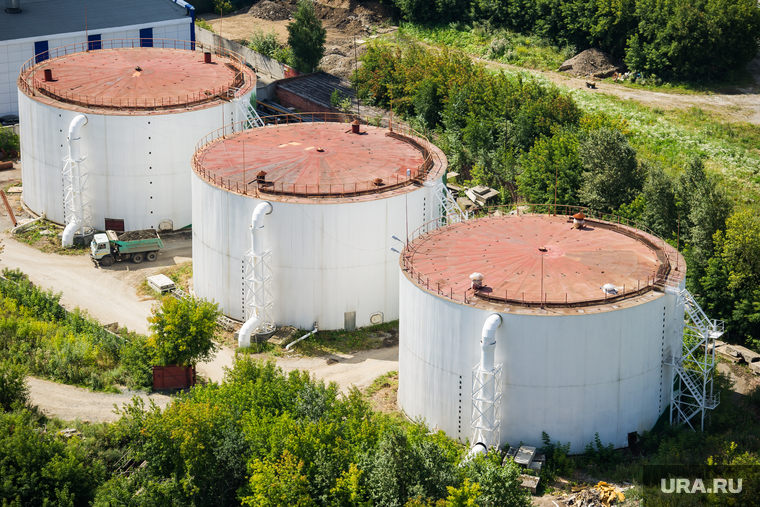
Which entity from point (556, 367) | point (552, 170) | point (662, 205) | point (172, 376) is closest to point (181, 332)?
point (172, 376)

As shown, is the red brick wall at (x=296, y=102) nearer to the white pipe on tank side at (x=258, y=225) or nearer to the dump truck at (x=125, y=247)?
the dump truck at (x=125, y=247)

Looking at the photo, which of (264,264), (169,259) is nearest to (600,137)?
(264,264)

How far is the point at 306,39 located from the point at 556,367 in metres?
63.6

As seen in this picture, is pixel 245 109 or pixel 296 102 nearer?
pixel 245 109

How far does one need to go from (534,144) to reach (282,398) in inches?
1519

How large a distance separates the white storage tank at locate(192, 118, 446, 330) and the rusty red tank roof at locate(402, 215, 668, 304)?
562 centimetres

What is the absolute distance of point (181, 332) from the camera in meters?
51.1

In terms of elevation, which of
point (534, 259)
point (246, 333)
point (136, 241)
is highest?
point (534, 259)

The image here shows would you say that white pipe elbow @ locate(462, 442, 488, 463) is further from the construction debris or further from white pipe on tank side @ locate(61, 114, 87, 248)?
white pipe on tank side @ locate(61, 114, 87, 248)

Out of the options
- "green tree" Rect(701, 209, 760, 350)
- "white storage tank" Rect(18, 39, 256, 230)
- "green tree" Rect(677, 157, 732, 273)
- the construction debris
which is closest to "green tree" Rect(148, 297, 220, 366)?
the construction debris

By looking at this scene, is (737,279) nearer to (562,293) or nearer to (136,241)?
(562,293)

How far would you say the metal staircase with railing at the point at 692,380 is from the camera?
45906 mm

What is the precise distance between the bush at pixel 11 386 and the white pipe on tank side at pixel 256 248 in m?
12.6

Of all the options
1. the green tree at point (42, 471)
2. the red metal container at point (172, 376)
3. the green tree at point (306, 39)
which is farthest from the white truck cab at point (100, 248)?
the green tree at point (306, 39)
